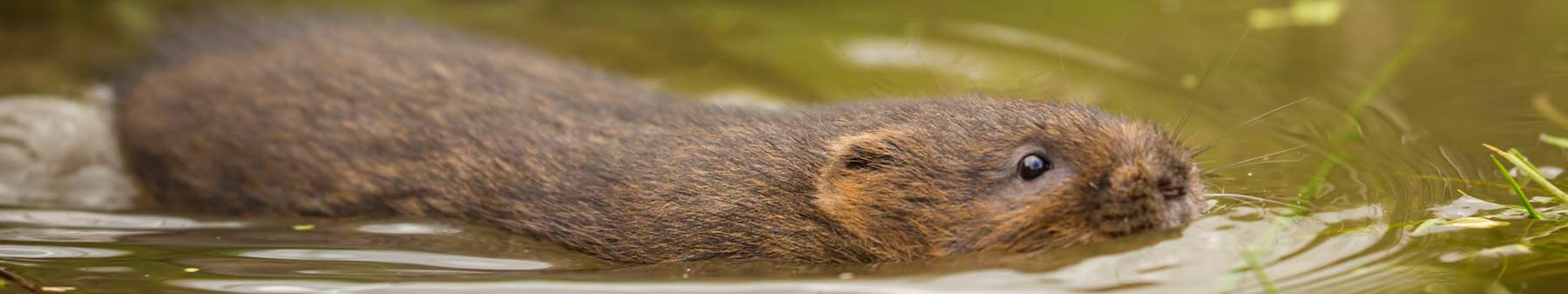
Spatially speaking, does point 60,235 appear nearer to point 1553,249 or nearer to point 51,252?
point 51,252

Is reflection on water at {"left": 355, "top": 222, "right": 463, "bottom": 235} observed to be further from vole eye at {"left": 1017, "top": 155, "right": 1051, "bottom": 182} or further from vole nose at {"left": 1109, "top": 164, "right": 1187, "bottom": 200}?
vole nose at {"left": 1109, "top": 164, "right": 1187, "bottom": 200}

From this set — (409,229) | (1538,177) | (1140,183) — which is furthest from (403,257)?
(1538,177)

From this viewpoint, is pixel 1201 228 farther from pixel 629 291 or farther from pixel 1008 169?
pixel 629 291

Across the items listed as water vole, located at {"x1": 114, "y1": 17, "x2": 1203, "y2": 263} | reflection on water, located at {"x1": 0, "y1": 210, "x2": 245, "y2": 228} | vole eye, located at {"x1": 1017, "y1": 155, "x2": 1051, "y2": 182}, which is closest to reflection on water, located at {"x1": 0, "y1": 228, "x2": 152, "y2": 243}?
reflection on water, located at {"x1": 0, "y1": 210, "x2": 245, "y2": 228}

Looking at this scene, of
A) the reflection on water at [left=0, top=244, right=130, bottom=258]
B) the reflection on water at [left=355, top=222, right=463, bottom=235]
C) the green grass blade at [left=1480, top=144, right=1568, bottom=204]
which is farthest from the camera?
the reflection on water at [left=355, top=222, right=463, bottom=235]

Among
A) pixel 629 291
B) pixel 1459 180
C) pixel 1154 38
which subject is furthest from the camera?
pixel 1154 38

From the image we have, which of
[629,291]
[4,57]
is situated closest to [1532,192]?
[629,291]

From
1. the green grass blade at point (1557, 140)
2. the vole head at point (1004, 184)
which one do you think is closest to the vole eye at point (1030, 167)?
the vole head at point (1004, 184)

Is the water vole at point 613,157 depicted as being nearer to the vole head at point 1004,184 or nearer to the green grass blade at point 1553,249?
the vole head at point 1004,184
